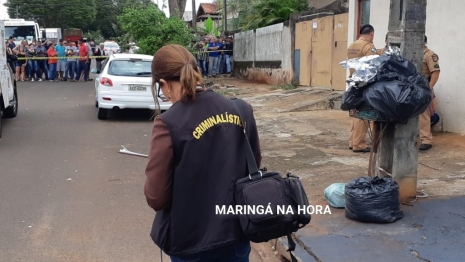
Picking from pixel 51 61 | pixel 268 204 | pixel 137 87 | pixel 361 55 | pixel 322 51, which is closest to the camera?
pixel 268 204

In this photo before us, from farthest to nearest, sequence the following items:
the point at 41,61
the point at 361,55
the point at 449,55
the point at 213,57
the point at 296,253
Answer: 1. the point at 213,57
2. the point at 41,61
3. the point at 449,55
4. the point at 361,55
5. the point at 296,253

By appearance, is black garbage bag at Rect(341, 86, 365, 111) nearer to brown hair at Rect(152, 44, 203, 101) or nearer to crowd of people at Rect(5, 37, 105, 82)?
brown hair at Rect(152, 44, 203, 101)

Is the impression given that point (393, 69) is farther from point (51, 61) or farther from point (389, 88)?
point (51, 61)

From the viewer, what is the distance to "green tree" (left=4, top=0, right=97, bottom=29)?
63594mm

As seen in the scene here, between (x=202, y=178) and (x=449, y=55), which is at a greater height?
(x=449, y=55)

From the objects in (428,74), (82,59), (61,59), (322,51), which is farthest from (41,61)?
(428,74)

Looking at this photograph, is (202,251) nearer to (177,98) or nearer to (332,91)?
(177,98)

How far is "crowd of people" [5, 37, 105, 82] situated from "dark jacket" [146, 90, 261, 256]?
2136 centimetres

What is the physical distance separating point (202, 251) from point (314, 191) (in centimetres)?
405

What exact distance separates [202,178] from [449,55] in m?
7.99

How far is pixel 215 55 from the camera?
25359 millimetres

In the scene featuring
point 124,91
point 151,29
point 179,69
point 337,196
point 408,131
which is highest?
point 151,29

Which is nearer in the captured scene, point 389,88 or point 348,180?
point 389,88

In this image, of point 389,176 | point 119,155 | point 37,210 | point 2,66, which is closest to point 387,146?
point 389,176
